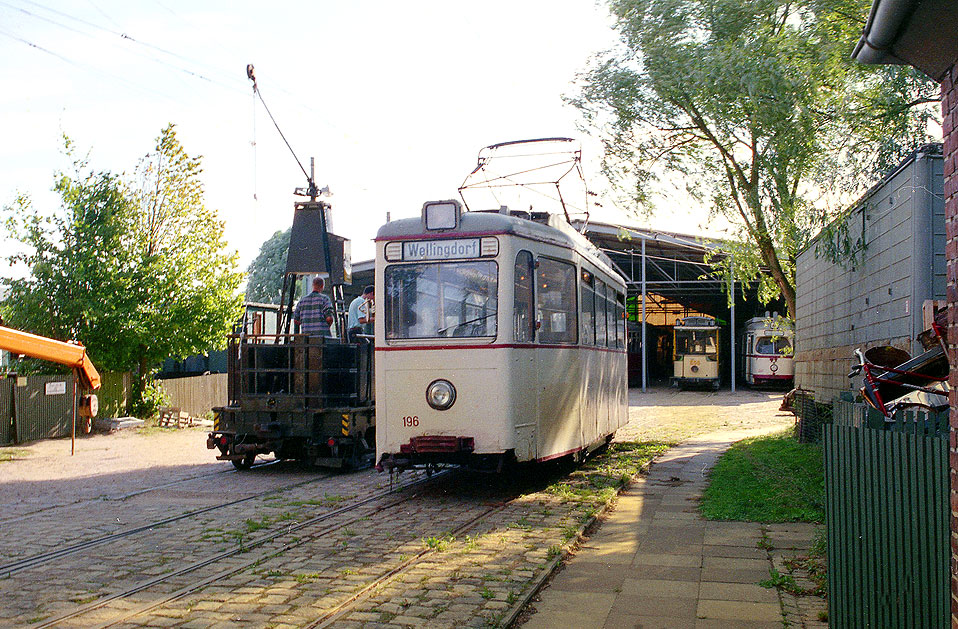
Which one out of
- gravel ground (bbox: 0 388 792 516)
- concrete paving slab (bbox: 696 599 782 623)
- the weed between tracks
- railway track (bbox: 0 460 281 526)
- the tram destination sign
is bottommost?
the weed between tracks

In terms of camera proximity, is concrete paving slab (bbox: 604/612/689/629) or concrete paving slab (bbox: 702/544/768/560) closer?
concrete paving slab (bbox: 604/612/689/629)

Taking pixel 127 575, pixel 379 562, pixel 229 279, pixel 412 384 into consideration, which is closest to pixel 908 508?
pixel 379 562

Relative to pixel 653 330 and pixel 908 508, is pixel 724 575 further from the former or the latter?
pixel 653 330

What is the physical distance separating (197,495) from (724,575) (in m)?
6.46

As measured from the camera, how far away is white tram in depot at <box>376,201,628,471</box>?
30.2 ft

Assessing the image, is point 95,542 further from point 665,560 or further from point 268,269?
point 268,269

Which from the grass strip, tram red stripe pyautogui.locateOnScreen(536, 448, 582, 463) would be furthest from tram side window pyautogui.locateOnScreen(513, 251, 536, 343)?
the grass strip

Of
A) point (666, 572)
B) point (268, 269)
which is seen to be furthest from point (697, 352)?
point (268, 269)

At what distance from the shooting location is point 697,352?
3938cm

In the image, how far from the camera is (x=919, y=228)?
32.0 ft

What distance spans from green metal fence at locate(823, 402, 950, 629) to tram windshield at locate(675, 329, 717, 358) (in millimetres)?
34988

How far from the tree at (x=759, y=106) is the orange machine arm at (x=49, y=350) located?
34.1ft

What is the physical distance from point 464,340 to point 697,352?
3163 centimetres

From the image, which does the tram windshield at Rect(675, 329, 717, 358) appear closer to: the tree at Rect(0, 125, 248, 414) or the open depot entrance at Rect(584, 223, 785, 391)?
the open depot entrance at Rect(584, 223, 785, 391)
